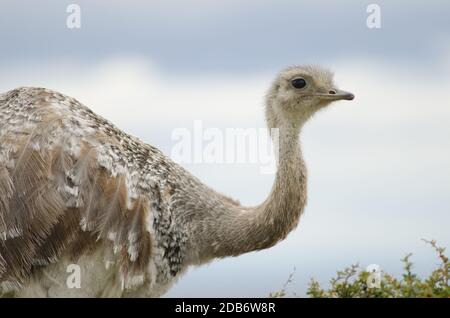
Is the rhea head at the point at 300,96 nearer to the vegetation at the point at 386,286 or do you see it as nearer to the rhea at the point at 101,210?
the rhea at the point at 101,210

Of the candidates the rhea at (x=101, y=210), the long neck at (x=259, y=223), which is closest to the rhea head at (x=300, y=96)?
the rhea at (x=101, y=210)

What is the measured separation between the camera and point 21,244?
7.72 m

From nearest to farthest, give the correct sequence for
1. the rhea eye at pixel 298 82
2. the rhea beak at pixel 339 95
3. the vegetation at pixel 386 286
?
1. the vegetation at pixel 386 286
2. the rhea beak at pixel 339 95
3. the rhea eye at pixel 298 82

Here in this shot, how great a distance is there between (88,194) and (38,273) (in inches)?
36.6

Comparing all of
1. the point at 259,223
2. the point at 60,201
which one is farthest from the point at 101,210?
the point at 259,223

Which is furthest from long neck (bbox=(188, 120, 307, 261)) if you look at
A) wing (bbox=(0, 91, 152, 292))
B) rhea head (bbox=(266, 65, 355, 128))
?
wing (bbox=(0, 91, 152, 292))

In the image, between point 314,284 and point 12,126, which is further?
point 12,126

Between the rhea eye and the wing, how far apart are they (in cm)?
236

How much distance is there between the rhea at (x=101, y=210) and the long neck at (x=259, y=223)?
11 mm

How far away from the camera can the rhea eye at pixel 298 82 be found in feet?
29.9

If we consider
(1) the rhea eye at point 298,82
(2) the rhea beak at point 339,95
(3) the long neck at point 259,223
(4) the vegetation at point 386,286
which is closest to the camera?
(4) the vegetation at point 386,286

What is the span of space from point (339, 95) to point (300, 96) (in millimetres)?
454
